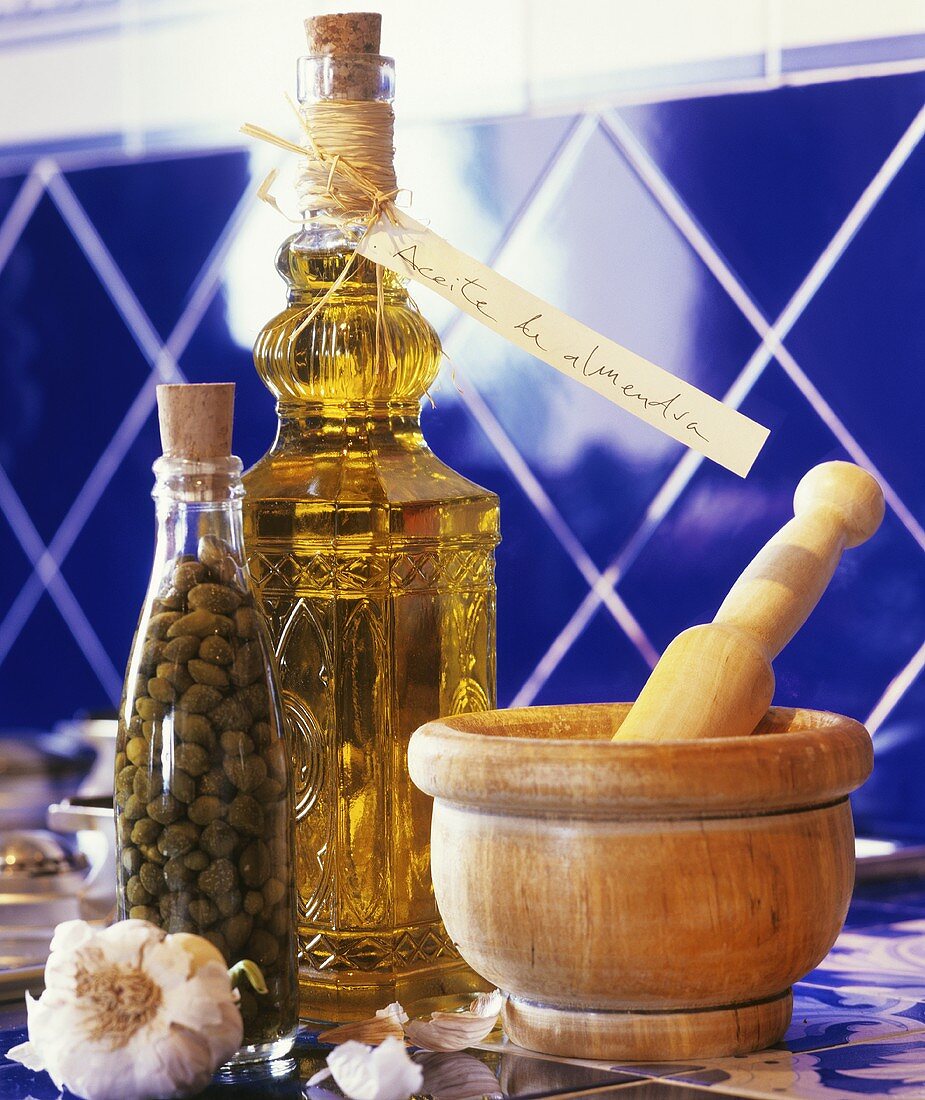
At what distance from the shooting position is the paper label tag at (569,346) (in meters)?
0.70

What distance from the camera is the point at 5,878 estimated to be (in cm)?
101

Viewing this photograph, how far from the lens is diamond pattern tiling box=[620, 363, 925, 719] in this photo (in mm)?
1008

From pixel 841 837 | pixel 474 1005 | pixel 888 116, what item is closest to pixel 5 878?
pixel 474 1005

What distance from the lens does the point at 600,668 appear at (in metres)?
1.14

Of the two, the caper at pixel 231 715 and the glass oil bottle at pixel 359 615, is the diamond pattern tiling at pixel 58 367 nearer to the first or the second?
the glass oil bottle at pixel 359 615

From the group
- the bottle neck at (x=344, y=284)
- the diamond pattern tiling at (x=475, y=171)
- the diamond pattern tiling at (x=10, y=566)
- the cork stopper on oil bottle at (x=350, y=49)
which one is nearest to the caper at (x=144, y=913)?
the bottle neck at (x=344, y=284)

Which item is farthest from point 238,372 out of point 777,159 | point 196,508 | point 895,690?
point 196,508

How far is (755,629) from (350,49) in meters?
0.30

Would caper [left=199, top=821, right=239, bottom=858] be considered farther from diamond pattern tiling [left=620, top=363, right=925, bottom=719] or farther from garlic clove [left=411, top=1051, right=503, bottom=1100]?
diamond pattern tiling [left=620, top=363, right=925, bottom=719]

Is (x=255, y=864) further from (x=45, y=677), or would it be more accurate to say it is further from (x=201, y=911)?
(x=45, y=677)

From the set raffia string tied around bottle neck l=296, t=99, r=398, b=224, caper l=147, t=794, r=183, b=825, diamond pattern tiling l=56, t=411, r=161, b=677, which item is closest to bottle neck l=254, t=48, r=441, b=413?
raffia string tied around bottle neck l=296, t=99, r=398, b=224

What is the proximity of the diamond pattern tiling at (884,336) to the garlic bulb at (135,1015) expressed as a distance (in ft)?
1.85

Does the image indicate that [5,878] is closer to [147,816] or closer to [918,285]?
[147,816]

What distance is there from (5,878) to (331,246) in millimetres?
464
